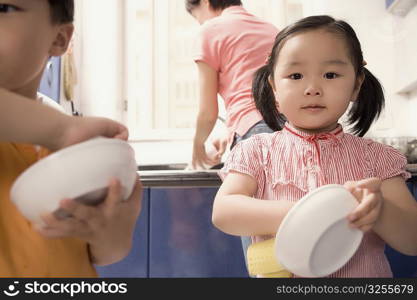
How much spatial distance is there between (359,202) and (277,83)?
0.29 meters

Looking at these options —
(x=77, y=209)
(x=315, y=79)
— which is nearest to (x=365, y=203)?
(x=315, y=79)

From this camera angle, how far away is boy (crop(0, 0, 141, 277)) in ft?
1.69

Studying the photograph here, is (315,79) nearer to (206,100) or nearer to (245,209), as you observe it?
(245,209)

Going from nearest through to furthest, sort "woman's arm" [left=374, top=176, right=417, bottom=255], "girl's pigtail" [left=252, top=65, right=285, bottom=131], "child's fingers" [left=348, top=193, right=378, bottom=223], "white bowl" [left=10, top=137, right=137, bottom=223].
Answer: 1. "white bowl" [left=10, top=137, right=137, bottom=223]
2. "child's fingers" [left=348, top=193, right=378, bottom=223]
3. "woman's arm" [left=374, top=176, right=417, bottom=255]
4. "girl's pigtail" [left=252, top=65, right=285, bottom=131]

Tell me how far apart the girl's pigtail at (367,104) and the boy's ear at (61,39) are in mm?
555

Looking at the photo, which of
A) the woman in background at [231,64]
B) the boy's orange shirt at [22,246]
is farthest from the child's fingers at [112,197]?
the woman in background at [231,64]

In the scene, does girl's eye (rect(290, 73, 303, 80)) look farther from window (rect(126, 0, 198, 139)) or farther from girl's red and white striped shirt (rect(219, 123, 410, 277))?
window (rect(126, 0, 198, 139))

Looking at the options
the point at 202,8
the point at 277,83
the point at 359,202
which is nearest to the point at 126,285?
the point at 359,202

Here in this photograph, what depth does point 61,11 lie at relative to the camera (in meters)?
0.61

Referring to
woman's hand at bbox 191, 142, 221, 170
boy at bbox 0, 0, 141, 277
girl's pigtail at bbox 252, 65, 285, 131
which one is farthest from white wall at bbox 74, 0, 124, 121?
boy at bbox 0, 0, 141, 277

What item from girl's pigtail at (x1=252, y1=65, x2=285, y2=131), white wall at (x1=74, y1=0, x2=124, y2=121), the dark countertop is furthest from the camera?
white wall at (x1=74, y1=0, x2=124, y2=121)

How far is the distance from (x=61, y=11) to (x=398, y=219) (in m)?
0.56

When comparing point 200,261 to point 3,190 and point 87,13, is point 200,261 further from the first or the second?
point 87,13

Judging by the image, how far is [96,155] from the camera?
0.43 meters
